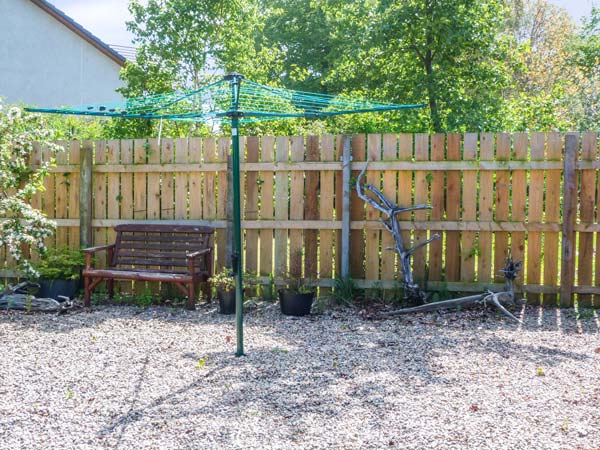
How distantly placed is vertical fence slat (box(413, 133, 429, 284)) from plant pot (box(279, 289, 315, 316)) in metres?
1.22

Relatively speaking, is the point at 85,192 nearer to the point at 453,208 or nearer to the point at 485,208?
the point at 453,208

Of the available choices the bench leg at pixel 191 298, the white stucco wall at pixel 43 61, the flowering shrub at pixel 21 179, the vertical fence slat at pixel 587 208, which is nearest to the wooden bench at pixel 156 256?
the bench leg at pixel 191 298

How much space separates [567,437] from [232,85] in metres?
2.96

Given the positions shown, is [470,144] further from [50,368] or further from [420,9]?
[50,368]

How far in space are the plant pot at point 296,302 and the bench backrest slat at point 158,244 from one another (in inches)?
44.3

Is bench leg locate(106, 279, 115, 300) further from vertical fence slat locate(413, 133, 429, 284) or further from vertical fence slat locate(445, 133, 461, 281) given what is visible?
vertical fence slat locate(445, 133, 461, 281)

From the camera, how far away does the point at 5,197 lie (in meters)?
6.96

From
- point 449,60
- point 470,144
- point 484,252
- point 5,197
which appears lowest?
point 484,252

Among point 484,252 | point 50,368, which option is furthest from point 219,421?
point 484,252

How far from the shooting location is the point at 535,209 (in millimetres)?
6297

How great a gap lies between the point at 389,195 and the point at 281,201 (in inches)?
45.3

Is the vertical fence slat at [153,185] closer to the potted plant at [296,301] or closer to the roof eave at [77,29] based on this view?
the potted plant at [296,301]

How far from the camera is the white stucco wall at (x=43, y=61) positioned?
15.3 metres

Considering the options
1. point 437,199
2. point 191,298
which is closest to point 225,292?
point 191,298
